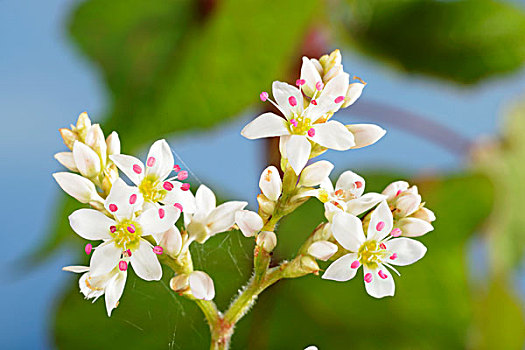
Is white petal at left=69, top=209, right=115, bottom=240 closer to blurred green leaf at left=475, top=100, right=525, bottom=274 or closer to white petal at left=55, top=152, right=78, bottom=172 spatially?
white petal at left=55, top=152, right=78, bottom=172

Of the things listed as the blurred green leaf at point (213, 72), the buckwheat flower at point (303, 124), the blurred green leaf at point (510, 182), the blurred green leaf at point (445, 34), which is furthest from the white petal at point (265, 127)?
the blurred green leaf at point (510, 182)

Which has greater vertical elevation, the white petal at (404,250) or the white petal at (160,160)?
the white petal at (160,160)

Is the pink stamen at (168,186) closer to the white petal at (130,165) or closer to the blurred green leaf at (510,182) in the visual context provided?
the white petal at (130,165)

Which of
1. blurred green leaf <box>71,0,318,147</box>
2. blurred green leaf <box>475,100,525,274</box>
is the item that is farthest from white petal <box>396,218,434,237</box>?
blurred green leaf <box>475,100,525,274</box>

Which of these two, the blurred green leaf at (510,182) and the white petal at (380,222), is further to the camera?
the blurred green leaf at (510,182)

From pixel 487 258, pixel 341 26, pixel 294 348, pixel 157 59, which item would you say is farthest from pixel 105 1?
pixel 487 258
